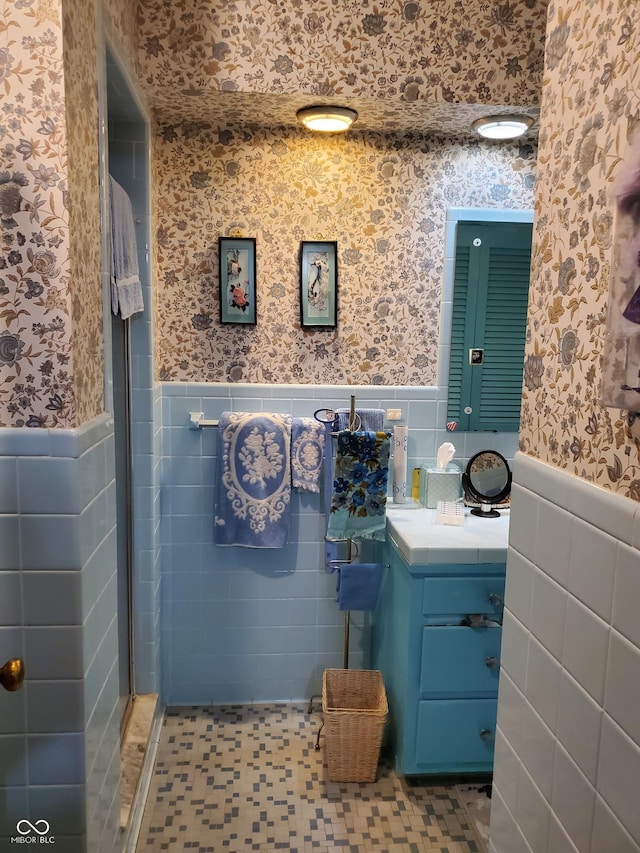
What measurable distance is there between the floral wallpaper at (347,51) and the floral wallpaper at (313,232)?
0.30 meters

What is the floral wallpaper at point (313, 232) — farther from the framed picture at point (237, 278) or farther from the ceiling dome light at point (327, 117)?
the ceiling dome light at point (327, 117)

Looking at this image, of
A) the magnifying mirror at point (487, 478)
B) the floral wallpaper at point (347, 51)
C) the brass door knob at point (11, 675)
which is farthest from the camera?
the magnifying mirror at point (487, 478)

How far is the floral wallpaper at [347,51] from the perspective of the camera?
6.58 feet

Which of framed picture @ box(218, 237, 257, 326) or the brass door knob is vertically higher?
framed picture @ box(218, 237, 257, 326)

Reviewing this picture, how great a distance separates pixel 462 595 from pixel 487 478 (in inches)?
24.9

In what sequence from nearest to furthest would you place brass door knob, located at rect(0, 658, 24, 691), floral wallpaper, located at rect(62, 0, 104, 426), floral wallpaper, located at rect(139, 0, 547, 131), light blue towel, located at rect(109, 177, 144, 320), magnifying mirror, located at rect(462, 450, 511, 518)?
brass door knob, located at rect(0, 658, 24, 691)
floral wallpaper, located at rect(62, 0, 104, 426)
light blue towel, located at rect(109, 177, 144, 320)
floral wallpaper, located at rect(139, 0, 547, 131)
magnifying mirror, located at rect(462, 450, 511, 518)

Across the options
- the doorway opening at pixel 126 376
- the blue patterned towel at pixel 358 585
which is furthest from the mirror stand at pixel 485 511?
the doorway opening at pixel 126 376

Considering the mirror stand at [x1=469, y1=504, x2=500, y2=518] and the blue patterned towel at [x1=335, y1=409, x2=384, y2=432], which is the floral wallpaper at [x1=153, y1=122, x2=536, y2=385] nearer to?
the blue patterned towel at [x1=335, y1=409, x2=384, y2=432]

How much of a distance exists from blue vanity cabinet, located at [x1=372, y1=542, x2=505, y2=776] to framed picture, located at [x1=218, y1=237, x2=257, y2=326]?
3.72 feet

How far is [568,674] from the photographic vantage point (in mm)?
922

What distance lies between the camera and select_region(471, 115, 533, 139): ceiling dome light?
87.0 inches

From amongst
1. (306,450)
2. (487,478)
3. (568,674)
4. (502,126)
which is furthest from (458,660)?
(502,126)

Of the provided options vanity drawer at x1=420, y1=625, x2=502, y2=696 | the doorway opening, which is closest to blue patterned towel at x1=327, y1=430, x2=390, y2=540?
vanity drawer at x1=420, y1=625, x2=502, y2=696

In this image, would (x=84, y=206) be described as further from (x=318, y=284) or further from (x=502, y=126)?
(x=502, y=126)
